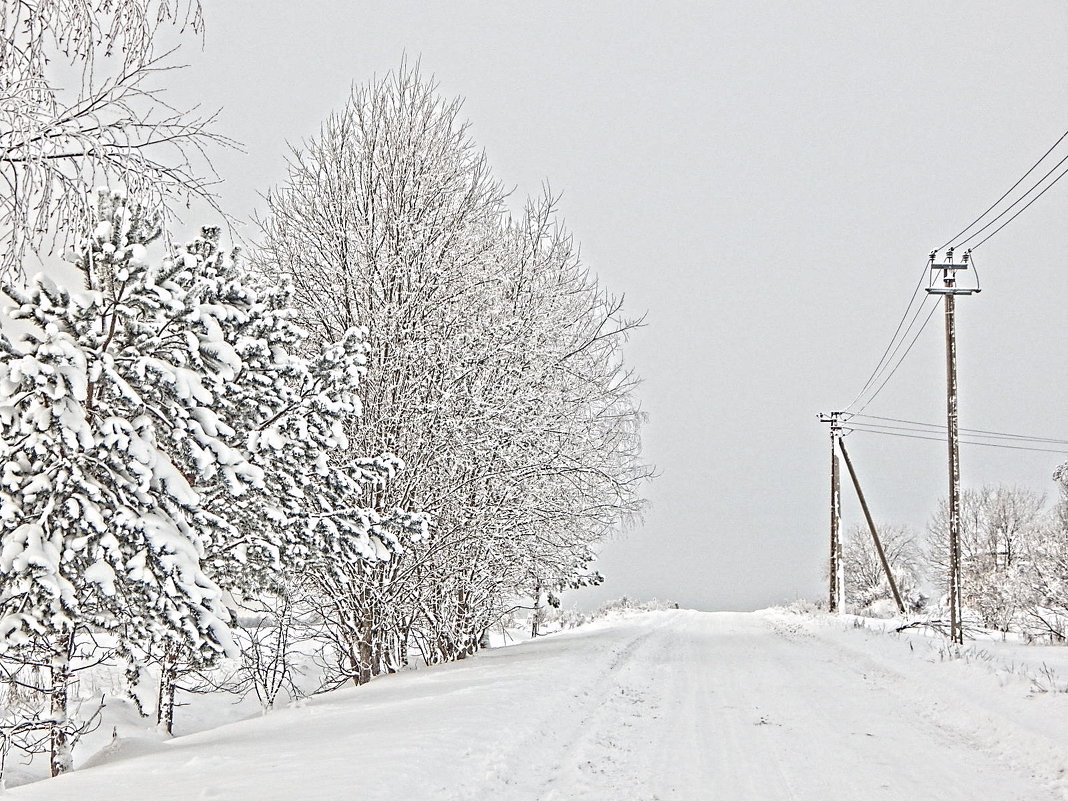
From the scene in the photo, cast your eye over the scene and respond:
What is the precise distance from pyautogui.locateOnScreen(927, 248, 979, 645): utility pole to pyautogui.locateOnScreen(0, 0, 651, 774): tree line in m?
7.64

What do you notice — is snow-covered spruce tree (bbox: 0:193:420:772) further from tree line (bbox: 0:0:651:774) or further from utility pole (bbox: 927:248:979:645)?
utility pole (bbox: 927:248:979:645)

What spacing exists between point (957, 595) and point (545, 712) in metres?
14.8

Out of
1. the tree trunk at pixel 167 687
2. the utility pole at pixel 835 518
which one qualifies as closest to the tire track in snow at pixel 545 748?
the tree trunk at pixel 167 687

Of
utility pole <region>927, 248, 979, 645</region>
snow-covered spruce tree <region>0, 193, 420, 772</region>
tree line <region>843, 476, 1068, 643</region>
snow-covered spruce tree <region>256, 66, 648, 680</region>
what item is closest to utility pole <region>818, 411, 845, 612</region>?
tree line <region>843, 476, 1068, 643</region>

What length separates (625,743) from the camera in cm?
710

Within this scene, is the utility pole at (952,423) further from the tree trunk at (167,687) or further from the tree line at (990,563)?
the tree trunk at (167,687)

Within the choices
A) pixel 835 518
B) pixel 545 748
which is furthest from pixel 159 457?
pixel 835 518

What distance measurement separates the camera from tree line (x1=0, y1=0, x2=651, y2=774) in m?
6.84

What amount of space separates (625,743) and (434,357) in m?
7.20

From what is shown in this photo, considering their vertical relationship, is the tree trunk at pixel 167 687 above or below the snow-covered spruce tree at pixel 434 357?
below

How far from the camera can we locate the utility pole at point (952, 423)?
18.7m

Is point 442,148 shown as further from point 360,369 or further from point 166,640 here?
point 166,640

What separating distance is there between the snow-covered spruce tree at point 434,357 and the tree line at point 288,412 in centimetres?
5

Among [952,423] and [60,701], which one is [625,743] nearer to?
[60,701]
